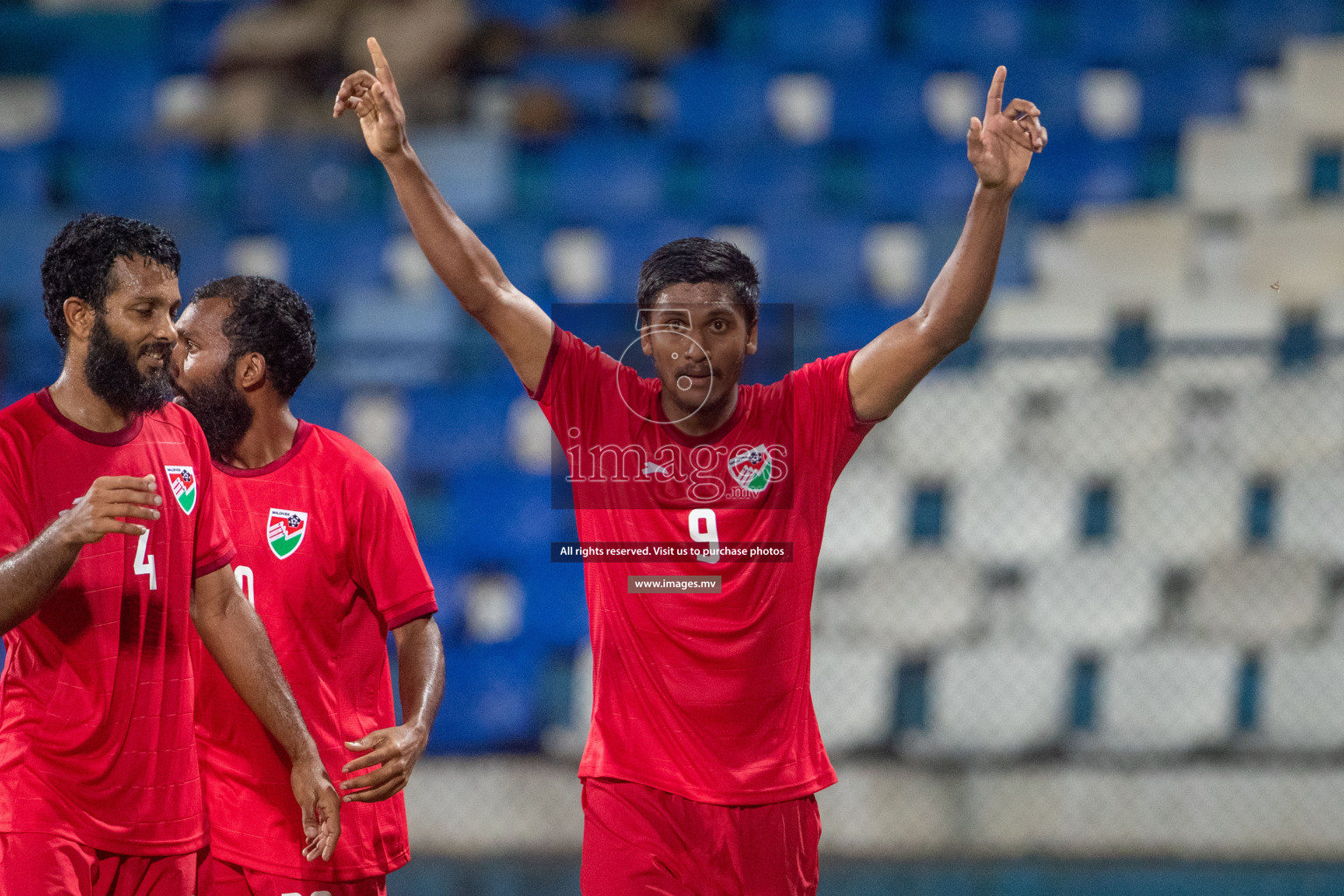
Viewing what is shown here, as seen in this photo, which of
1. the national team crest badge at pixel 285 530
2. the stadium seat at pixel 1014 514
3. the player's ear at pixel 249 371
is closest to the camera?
the national team crest badge at pixel 285 530

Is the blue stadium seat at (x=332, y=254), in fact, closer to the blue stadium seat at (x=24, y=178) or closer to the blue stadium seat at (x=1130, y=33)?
the blue stadium seat at (x=24, y=178)

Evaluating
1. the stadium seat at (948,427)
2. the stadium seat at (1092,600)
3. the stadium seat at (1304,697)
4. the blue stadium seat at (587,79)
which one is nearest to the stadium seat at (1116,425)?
the stadium seat at (948,427)

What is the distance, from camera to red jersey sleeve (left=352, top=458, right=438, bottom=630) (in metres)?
2.67

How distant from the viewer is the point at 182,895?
88.2 inches

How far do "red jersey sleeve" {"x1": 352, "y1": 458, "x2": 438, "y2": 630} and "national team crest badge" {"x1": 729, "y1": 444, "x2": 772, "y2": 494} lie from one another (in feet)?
2.26

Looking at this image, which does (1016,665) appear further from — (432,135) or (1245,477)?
(432,135)

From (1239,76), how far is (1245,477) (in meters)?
2.18

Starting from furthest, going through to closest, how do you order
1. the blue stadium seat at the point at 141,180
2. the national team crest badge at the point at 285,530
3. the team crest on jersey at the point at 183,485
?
the blue stadium seat at the point at 141,180 < the national team crest badge at the point at 285,530 < the team crest on jersey at the point at 183,485

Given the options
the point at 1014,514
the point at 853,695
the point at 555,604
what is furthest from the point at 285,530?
the point at 1014,514

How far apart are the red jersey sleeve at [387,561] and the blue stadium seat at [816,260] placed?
140 inches

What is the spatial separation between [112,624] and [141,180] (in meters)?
4.89

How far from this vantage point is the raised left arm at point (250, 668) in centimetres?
241

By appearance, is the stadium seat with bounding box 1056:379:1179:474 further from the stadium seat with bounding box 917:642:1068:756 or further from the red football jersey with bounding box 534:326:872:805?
the red football jersey with bounding box 534:326:872:805

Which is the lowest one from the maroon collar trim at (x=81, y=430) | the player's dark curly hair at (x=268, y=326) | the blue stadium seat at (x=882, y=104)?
the maroon collar trim at (x=81, y=430)
